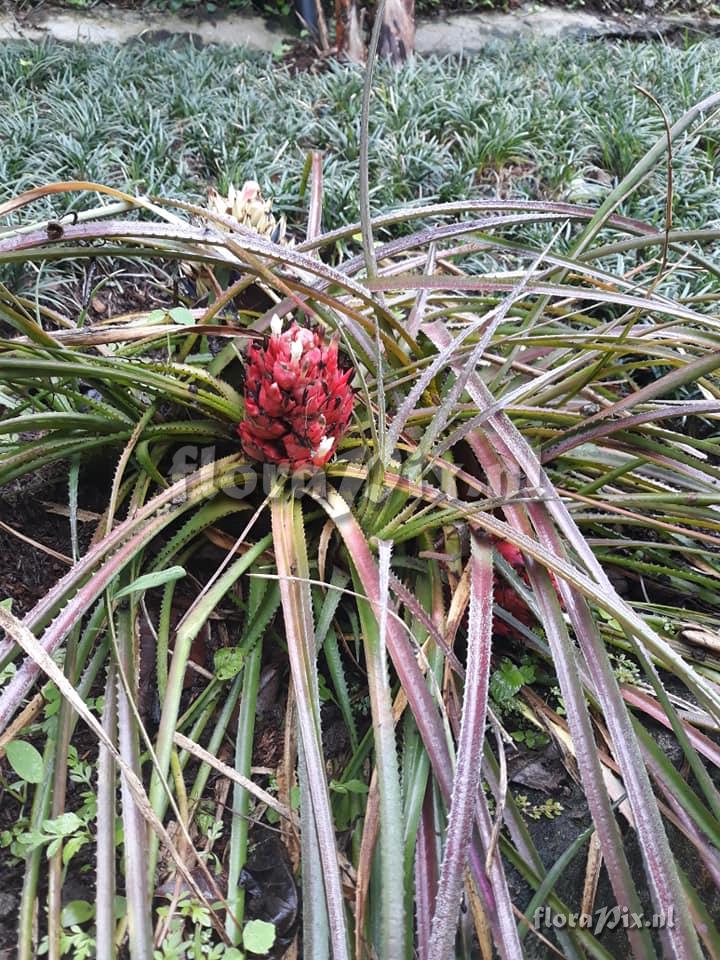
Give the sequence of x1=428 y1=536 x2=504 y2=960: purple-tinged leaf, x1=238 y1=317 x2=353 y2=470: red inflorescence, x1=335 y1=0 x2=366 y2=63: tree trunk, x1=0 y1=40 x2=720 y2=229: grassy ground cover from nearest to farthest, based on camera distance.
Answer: x1=428 y1=536 x2=504 y2=960: purple-tinged leaf → x1=238 y1=317 x2=353 y2=470: red inflorescence → x1=0 y1=40 x2=720 y2=229: grassy ground cover → x1=335 y1=0 x2=366 y2=63: tree trunk

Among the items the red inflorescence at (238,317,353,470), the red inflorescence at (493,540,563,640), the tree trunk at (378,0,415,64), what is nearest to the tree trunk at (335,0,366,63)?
the tree trunk at (378,0,415,64)

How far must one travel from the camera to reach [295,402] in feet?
3.40

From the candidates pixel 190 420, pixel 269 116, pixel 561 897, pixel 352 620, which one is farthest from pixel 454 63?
pixel 561 897

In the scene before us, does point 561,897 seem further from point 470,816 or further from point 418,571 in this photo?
point 418,571

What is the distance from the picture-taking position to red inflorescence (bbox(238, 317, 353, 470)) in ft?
3.36

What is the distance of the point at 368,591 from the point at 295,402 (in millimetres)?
281

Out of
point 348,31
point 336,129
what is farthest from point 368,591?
point 348,31

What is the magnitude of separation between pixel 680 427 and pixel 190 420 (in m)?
1.12

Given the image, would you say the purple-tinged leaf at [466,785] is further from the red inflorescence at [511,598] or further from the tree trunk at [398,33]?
the tree trunk at [398,33]

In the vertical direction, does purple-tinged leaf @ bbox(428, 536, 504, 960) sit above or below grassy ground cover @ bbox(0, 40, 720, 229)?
below

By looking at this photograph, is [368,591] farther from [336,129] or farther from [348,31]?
[348,31]

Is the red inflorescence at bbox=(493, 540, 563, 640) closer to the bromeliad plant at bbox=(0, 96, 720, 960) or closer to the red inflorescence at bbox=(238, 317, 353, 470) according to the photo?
the bromeliad plant at bbox=(0, 96, 720, 960)

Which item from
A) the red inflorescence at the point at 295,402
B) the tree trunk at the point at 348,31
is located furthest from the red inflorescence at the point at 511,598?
the tree trunk at the point at 348,31

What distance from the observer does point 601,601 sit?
2.72ft
